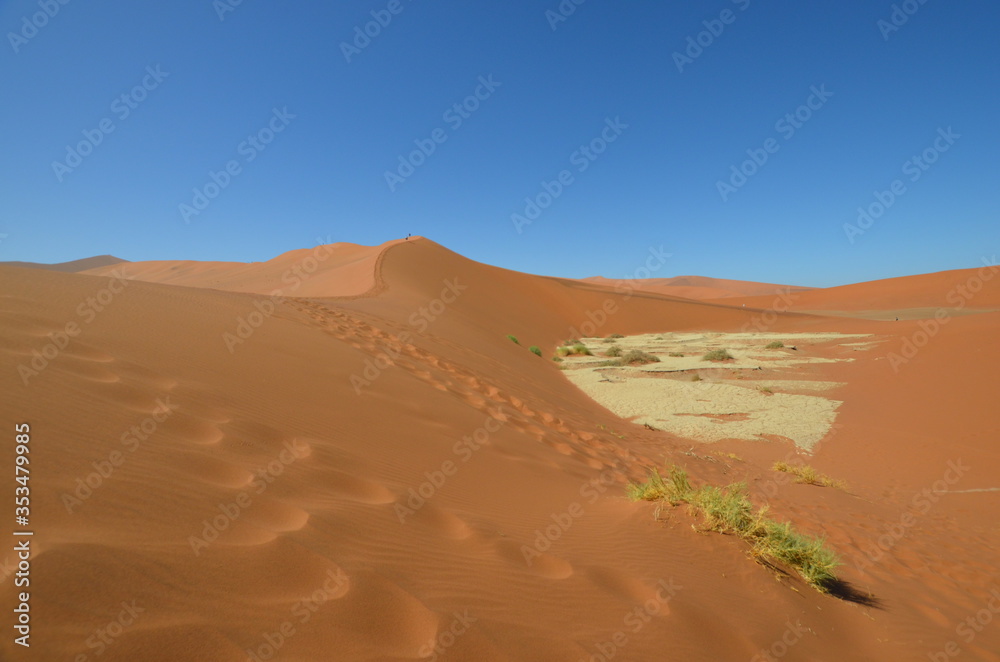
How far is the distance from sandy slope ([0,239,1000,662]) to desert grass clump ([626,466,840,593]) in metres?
0.16

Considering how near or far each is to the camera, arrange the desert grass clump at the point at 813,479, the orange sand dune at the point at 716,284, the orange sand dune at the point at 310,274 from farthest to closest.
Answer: the orange sand dune at the point at 716,284, the orange sand dune at the point at 310,274, the desert grass clump at the point at 813,479

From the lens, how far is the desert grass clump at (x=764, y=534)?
364 cm

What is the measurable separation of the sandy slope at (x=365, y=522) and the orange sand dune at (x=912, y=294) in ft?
183

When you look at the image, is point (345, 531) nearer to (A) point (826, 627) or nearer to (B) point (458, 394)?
(A) point (826, 627)

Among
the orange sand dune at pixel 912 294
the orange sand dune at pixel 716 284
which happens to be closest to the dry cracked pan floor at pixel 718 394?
the orange sand dune at pixel 912 294

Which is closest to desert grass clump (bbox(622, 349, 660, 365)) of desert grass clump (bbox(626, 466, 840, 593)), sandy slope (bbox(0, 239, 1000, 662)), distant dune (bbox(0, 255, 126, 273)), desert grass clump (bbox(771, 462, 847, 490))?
sandy slope (bbox(0, 239, 1000, 662))

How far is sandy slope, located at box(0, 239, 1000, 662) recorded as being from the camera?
6.23 ft

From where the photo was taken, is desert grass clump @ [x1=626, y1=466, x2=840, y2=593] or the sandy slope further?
→ desert grass clump @ [x1=626, y1=466, x2=840, y2=593]

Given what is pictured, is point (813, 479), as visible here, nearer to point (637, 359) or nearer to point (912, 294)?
point (637, 359)

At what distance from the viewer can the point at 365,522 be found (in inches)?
111

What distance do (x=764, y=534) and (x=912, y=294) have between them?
69365 millimetres

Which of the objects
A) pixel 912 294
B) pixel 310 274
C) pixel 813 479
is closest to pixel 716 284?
pixel 912 294

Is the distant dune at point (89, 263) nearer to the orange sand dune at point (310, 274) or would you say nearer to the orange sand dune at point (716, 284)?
the orange sand dune at point (310, 274)

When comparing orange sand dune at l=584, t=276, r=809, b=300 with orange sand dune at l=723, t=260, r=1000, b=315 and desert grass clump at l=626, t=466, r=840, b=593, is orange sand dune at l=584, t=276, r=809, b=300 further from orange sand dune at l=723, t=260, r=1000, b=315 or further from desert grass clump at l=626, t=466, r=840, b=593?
desert grass clump at l=626, t=466, r=840, b=593
